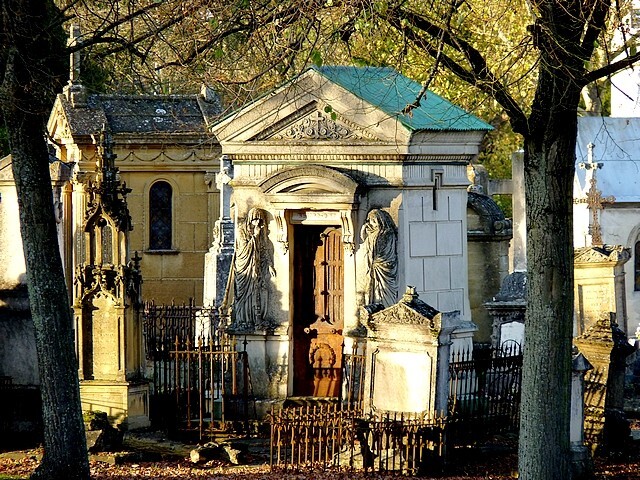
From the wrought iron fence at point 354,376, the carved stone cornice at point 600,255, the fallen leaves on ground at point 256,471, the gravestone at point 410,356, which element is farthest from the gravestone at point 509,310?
the gravestone at point 410,356

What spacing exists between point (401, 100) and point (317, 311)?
2.71 m

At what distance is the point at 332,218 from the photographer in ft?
54.8

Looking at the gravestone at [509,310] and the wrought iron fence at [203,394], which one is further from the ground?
the gravestone at [509,310]

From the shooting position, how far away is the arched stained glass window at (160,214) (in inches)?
1129

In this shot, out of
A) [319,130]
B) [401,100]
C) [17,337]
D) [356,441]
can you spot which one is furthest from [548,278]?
[17,337]

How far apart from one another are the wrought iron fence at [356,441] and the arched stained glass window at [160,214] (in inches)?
582

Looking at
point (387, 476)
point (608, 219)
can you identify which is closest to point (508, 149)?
point (608, 219)

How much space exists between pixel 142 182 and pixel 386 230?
12.8 metres

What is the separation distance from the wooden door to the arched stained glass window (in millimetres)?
11975

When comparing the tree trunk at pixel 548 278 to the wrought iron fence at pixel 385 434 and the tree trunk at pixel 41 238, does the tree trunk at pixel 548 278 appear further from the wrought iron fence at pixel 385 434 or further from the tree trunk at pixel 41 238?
the tree trunk at pixel 41 238

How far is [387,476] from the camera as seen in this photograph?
1338 cm

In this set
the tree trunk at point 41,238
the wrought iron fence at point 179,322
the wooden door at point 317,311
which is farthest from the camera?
the wrought iron fence at point 179,322

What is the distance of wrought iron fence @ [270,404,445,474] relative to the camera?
1361 cm

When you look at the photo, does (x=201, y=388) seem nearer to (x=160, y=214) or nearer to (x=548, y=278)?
(x=548, y=278)
